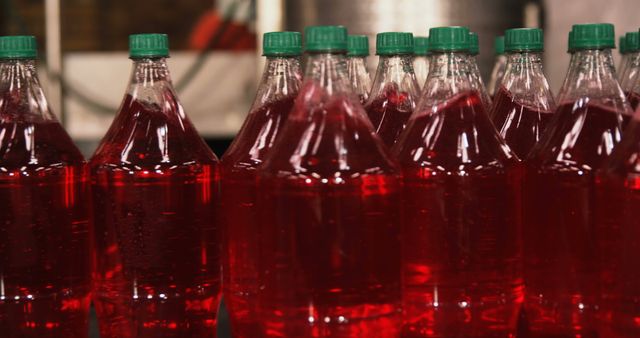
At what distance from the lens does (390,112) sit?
1289mm

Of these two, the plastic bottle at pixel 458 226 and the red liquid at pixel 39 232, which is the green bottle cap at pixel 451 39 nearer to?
the plastic bottle at pixel 458 226

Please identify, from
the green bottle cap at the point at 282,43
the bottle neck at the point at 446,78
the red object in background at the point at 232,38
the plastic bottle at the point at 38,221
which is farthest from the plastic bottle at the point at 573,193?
the red object in background at the point at 232,38

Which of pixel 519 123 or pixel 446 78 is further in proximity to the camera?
pixel 519 123

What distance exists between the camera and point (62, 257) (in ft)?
4.01

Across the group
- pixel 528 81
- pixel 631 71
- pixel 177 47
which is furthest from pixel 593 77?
pixel 177 47

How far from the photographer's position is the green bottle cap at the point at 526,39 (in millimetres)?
1218

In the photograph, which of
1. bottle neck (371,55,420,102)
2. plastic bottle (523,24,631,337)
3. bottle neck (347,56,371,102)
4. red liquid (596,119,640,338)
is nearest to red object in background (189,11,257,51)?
bottle neck (347,56,371,102)

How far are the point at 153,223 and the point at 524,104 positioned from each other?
0.51 metres

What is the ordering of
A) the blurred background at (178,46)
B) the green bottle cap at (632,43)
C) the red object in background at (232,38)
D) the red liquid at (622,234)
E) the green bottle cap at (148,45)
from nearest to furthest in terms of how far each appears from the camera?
the red liquid at (622,234) → the green bottle cap at (148,45) → the green bottle cap at (632,43) → the blurred background at (178,46) → the red object in background at (232,38)

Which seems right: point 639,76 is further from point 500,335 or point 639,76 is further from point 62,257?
point 62,257

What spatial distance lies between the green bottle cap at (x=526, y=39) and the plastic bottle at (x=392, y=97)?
0.14 metres

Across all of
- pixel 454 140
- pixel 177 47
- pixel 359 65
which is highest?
pixel 177 47

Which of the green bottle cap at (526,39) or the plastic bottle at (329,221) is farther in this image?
the green bottle cap at (526,39)

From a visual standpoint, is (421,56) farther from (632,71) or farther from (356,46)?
(632,71)
